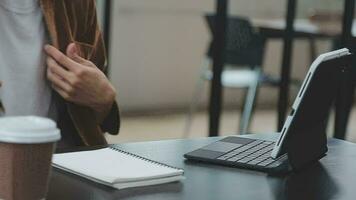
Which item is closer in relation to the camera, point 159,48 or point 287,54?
point 287,54

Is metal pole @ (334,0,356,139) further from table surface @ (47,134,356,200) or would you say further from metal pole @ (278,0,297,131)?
table surface @ (47,134,356,200)

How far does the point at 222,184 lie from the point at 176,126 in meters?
3.68

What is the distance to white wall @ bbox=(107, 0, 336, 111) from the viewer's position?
511 cm

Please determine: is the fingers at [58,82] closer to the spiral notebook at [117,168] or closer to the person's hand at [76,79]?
the person's hand at [76,79]

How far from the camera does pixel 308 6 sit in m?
5.95

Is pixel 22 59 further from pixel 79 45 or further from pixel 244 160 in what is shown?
pixel 244 160

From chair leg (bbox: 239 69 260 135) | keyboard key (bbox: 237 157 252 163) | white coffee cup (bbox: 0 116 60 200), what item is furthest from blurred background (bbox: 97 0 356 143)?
white coffee cup (bbox: 0 116 60 200)

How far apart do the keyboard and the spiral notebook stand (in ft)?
0.50

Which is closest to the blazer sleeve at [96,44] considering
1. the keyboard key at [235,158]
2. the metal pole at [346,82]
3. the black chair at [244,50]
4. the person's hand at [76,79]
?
the person's hand at [76,79]

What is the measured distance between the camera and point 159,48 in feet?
17.5

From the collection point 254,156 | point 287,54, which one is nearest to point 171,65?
point 287,54

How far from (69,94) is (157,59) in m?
3.77

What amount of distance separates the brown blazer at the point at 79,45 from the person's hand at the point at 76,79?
0.05 meters

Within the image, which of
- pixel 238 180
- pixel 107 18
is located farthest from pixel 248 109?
pixel 238 180
